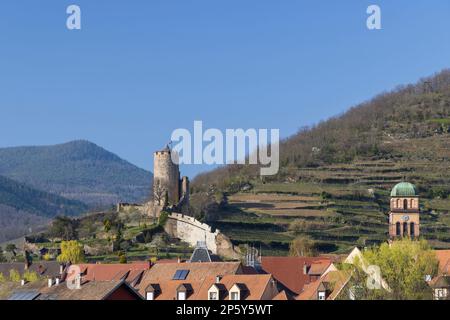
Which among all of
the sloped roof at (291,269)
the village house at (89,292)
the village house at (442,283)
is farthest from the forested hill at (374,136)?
the village house at (89,292)

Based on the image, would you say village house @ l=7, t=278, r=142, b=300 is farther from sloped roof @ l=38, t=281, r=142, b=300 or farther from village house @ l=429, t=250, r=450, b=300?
village house @ l=429, t=250, r=450, b=300

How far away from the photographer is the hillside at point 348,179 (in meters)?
94.8

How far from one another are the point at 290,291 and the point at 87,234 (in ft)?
159

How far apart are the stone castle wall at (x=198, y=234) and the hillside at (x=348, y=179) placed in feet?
7.25

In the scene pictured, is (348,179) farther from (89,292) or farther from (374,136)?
(89,292)

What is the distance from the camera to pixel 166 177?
102875 millimetres

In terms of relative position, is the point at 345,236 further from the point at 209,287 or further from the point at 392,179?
the point at 209,287

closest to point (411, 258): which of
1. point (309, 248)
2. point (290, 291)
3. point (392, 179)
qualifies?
point (290, 291)

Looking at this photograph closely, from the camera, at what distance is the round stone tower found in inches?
4028

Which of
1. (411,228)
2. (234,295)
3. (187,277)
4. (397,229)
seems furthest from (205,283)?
(411,228)

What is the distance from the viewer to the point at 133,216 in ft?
327

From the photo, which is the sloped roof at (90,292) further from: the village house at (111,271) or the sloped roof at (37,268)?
the sloped roof at (37,268)

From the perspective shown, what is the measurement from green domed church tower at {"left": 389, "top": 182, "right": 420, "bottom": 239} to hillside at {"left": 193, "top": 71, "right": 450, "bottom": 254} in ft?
4.03

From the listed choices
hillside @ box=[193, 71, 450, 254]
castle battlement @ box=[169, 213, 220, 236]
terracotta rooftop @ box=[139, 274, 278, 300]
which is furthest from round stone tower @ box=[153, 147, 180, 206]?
terracotta rooftop @ box=[139, 274, 278, 300]
